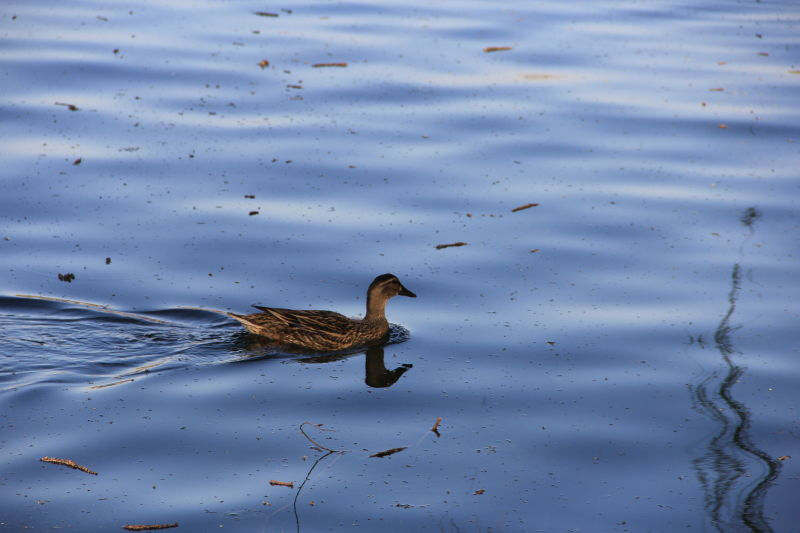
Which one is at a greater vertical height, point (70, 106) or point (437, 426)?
point (70, 106)

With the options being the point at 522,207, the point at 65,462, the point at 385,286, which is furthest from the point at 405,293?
the point at 65,462

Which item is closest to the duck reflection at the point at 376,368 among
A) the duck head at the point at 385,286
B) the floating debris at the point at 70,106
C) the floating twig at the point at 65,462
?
the duck head at the point at 385,286

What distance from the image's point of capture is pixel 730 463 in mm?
6855

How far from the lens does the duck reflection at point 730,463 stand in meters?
6.32

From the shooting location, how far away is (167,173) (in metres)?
11.3

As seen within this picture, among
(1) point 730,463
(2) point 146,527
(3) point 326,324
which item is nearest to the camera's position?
(2) point 146,527

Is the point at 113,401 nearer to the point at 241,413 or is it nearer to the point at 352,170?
the point at 241,413

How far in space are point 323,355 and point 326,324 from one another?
256 mm

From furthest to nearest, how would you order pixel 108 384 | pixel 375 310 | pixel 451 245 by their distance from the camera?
pixel 451 245 < pixel 375 310 < pixel 108 384

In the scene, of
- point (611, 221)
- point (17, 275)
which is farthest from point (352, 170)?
point (17, 275)

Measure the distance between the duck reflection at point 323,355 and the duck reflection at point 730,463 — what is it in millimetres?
2127

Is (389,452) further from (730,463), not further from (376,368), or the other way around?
(730,463)

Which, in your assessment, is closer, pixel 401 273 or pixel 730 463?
pixel 730 463

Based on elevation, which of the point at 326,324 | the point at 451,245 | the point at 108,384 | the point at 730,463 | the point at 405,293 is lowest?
the point at 730,463
